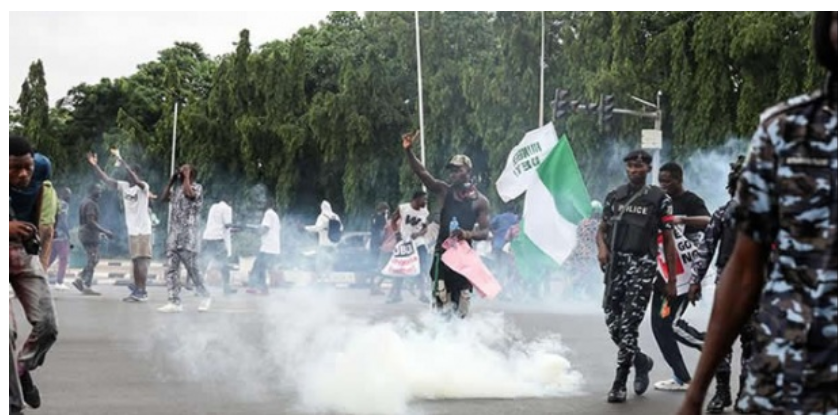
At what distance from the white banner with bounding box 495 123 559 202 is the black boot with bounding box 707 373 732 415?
5.80 m

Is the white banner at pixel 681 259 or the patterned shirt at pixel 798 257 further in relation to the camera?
the white banner at pixel 681 259

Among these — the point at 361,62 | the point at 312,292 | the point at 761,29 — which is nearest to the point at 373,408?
the point at 312,292

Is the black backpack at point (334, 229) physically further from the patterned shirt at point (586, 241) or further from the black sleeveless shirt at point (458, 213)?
the black sleeveless shirt at point (458, 213)

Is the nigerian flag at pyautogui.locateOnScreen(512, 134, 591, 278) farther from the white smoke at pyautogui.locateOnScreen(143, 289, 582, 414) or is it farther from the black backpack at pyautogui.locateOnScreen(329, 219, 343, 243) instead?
the black backpack at pyautogui.locateOnScreen(329, 219, 343, 243)

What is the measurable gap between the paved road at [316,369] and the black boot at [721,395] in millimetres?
262

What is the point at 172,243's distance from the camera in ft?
51.8

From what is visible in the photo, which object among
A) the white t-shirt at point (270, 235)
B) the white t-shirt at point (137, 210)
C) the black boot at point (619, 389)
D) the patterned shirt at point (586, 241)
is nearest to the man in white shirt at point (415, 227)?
the white t-shirt at point (270, 235)

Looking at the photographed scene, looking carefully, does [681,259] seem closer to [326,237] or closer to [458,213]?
[458,213]

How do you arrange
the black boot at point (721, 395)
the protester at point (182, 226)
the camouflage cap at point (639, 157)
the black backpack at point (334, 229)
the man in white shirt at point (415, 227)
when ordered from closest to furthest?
the black boot at point (721, 395)
the camouflage cap at point (639, 157)
the protester at point (182, 226)
the man in white shirt at point (415, 227)
the black backpack at point (334, 229)

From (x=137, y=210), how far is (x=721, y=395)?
1032 cm

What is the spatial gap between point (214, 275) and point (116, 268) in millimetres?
9248

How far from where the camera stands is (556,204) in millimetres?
13266

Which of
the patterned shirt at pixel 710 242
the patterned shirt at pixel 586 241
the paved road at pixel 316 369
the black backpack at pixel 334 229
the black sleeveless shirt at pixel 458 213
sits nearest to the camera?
the patterned shirt at pixel 710 242

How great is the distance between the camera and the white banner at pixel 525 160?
14391 millimetres
